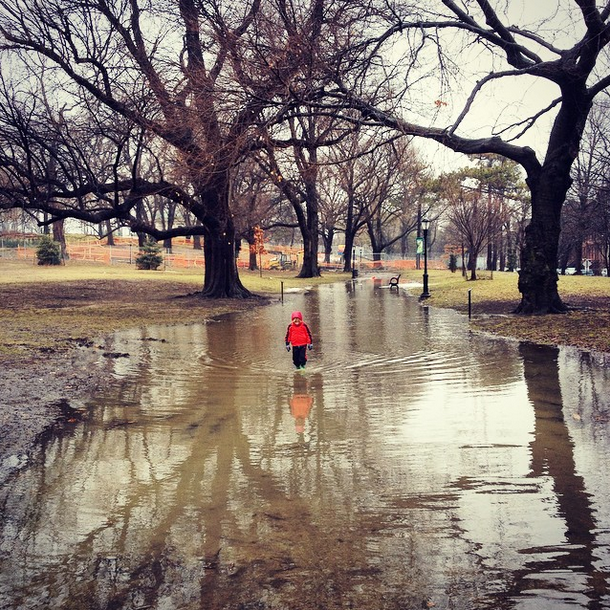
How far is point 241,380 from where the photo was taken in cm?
1222

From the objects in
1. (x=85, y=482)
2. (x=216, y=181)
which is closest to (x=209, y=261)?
(x=216, y=181)

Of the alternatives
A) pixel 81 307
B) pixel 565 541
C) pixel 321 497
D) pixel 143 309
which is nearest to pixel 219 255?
pixel 143 309

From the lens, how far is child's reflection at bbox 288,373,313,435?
891 cm

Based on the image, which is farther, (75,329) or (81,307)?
(81,307)

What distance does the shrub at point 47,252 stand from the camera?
57.8m

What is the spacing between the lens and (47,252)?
190 feet

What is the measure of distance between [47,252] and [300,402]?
52087mm

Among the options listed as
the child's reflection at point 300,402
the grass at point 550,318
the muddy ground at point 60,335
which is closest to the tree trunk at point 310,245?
the muddy ground at point 60,335

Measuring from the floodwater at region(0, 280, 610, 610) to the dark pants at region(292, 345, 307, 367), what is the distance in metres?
0.87

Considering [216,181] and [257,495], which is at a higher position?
[216,181]

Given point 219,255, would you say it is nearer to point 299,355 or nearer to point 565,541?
point 299,355

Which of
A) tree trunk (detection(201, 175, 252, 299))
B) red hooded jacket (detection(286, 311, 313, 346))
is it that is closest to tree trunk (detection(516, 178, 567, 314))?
red hooded jacket (detection(286, 311, 313, 346))

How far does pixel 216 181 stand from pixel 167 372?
65.9 ft

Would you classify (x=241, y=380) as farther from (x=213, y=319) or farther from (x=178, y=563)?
(x=213, y=319)
